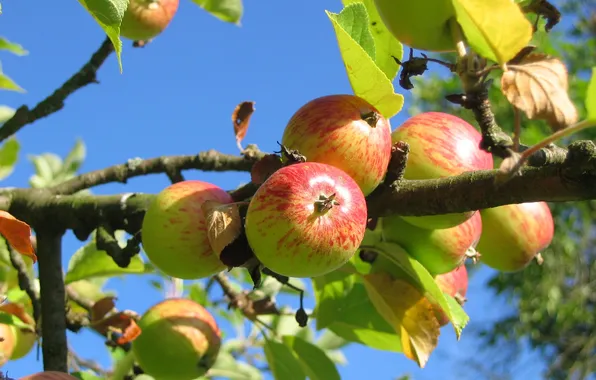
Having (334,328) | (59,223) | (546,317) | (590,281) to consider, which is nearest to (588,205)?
(590,281)

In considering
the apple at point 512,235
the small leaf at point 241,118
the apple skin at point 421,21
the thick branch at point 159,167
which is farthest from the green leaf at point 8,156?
the apple skin at point 421,21

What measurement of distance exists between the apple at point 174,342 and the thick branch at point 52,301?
203 mm

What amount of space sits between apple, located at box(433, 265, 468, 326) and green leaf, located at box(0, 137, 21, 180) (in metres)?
1.72

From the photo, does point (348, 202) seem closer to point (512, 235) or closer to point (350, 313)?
point (512, 235)

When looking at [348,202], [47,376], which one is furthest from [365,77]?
[47,376]

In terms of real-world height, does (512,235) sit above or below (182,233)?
below

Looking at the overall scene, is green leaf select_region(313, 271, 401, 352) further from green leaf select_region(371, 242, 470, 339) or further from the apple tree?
green leaf select_region(371, 242, 470, 339)

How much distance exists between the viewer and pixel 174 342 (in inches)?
66.4

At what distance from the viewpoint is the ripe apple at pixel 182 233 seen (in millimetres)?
1253

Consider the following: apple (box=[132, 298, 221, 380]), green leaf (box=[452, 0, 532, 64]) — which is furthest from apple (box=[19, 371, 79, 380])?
green leaf (box=[452, 0, 532, 64])

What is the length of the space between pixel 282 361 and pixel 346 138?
1.00 metres

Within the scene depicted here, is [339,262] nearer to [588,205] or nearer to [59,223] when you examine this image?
[59,223]

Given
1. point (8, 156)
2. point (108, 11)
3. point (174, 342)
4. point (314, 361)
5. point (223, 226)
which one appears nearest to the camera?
point (108, 11)

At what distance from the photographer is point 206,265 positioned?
1.26 meters
